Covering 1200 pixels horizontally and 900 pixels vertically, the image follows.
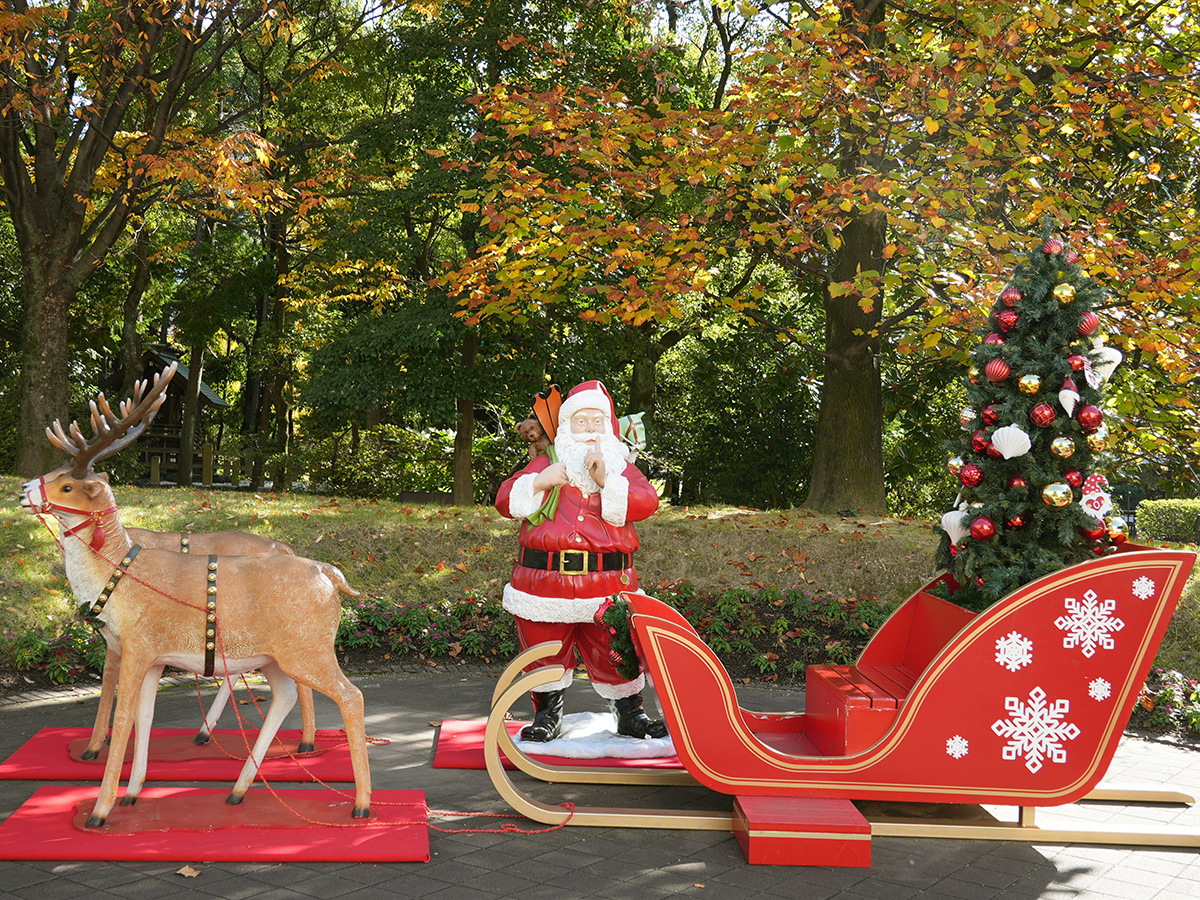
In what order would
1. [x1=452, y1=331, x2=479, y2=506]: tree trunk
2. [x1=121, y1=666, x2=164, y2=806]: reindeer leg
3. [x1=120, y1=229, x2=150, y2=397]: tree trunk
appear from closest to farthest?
[x1=121, y1=666, x2=164, y2=806]: reindeer leg
[x1=452, y1=331, x2=479, y2=506]: tree trunk
[x1=120, y1=229, x2=150, y2=397]: tree trunk

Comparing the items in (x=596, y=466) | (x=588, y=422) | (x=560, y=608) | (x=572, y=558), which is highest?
(x=588, y=422)

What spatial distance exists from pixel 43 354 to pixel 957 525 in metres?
11.3

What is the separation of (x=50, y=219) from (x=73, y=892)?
10.9m

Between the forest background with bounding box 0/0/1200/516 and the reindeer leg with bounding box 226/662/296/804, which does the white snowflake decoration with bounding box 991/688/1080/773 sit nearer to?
the forest background with bounding box 0/0/1200/516

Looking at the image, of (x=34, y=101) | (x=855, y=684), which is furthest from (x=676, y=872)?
(x=34, y=101)

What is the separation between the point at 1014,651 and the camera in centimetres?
417

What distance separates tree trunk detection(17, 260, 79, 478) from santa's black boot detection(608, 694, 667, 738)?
9.24 meters

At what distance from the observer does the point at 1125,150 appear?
1110 cm

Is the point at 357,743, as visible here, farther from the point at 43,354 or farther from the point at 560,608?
the point at 43,354

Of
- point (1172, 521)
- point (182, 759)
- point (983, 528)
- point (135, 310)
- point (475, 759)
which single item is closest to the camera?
point (983, 528)

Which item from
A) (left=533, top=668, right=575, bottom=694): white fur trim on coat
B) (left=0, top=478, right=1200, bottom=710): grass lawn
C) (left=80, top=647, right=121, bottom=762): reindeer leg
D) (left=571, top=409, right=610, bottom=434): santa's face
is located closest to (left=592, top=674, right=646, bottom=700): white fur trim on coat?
(left=533, top=668, right=575, bottom=694): white fur trim on coat

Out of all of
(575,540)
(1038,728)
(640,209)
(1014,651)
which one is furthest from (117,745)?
(640,209)

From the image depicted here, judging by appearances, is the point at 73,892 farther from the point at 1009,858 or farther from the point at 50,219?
the point at 50,219

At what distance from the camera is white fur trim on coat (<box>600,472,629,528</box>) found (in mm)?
5258
